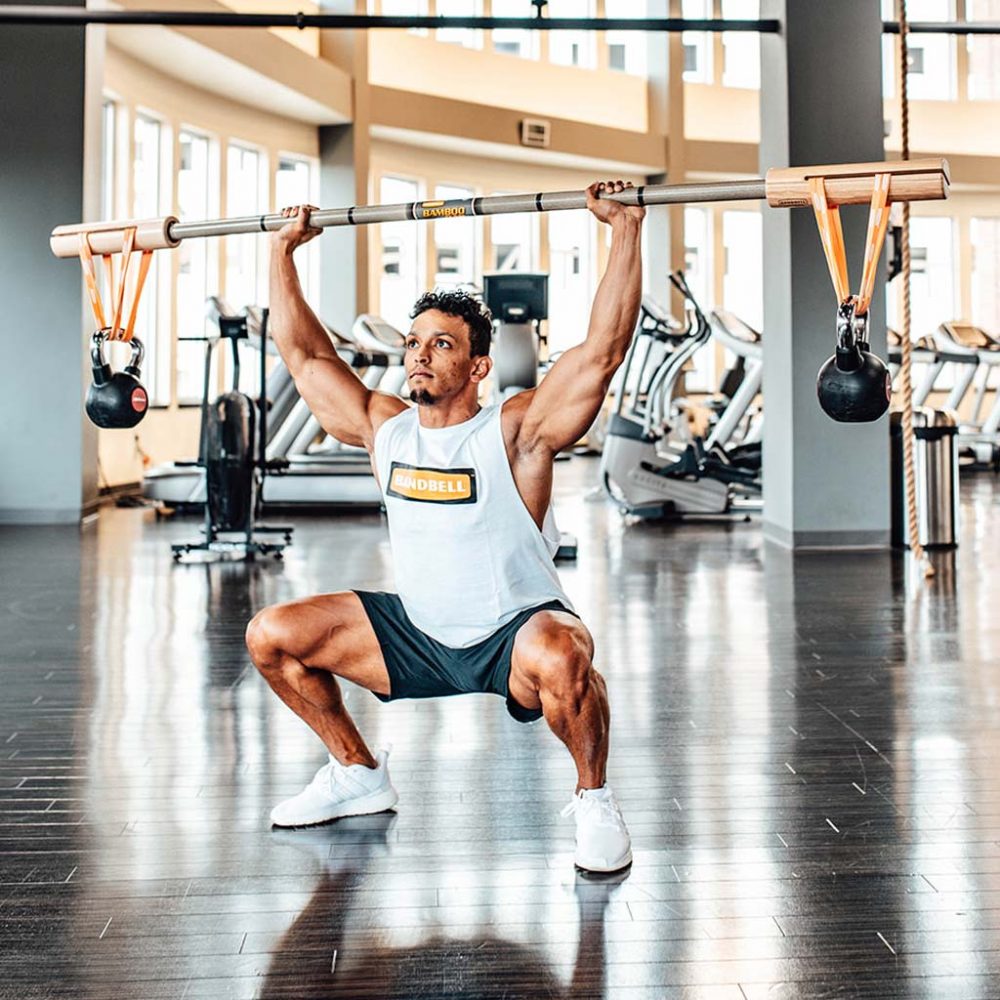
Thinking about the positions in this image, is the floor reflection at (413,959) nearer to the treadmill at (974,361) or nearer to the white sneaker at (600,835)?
the white sneaker at (600,835)

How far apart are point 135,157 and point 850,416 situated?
29.5 feet

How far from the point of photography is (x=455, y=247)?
14.4m

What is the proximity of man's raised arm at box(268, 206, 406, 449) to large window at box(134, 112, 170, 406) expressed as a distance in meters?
8.24

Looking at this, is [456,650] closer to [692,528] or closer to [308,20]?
[308,20]

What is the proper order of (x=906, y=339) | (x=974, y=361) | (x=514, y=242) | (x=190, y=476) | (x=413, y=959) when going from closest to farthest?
1. (x=413, y=959)
2. (x=906, y=339)
3. (x=190, y=476)
4. (x=974, y=361)
5. (x=514, y=242)

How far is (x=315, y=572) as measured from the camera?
6109 mm

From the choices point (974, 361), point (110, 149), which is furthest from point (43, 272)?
point (974, 361)

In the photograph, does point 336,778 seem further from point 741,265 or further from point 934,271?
point 934,271

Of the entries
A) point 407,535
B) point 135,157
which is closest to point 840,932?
point 407,535

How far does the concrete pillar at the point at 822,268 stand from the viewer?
6.77 metres

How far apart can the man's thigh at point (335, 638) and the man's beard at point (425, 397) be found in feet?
1.37

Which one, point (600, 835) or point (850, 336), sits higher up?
point (850, 336)

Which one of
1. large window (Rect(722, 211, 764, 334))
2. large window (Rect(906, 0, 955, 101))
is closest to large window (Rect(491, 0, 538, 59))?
large window (Rect(722, 211, 764, 334))

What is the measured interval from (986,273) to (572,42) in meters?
5.86
